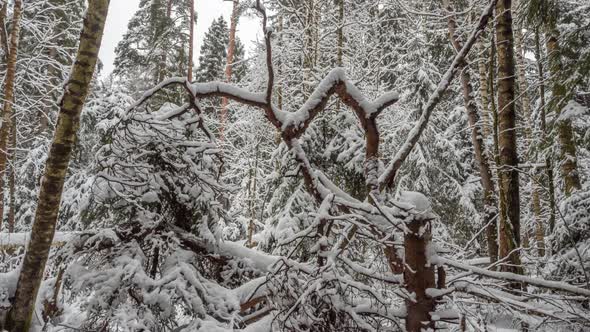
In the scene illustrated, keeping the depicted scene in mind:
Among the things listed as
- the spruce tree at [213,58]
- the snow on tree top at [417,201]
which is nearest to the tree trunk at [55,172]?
the snow on tree top at [417,201]

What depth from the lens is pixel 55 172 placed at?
12.8 ft

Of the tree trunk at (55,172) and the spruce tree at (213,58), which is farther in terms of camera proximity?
the spruce tree at (213,58)

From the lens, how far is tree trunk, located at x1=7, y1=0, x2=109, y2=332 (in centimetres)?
386

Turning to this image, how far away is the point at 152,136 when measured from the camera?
369cm

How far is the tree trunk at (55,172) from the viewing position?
3.86 metres

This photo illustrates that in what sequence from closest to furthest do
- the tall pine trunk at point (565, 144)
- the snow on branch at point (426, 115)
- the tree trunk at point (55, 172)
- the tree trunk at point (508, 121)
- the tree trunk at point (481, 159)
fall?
the snow on branch at point (426, 115), the tree trunk at point (55, 172), the tree trunk at point (508, 121), the tall pine trunk at point (565, 144), the tree trunk at point (481, 159)

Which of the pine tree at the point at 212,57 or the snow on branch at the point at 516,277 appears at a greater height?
the pine tree at the point at 212,57

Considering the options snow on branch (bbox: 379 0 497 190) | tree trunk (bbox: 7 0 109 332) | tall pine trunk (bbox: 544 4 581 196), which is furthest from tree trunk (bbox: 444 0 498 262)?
tree trunk (bbox: 7 0 109 332)

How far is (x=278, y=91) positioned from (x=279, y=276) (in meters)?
9.01

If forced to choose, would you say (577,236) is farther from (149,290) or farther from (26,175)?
(26,175)

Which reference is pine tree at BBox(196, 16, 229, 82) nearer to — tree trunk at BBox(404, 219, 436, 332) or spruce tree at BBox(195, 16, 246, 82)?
spruce tree at BBox(195, 16, 246, 82)

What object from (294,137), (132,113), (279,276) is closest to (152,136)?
(132,113)

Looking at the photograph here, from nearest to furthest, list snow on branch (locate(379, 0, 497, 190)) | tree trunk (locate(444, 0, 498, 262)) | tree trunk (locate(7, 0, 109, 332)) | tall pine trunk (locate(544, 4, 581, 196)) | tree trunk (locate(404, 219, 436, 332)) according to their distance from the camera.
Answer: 1. tree trunk (locate(404, 219, 436, 332))
2. snow on branch (locate(379, 0, 497, 190))
3. tree trunk (locate(7, 0, 109, 332))
4. tall pine trunk (locate(544, 4, 581, 196))
5. tree trunk (locate(444, 0, 498, 262))

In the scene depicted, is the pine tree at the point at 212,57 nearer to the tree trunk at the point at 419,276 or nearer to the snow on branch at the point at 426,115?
the snow on branch at the point at 426,115
